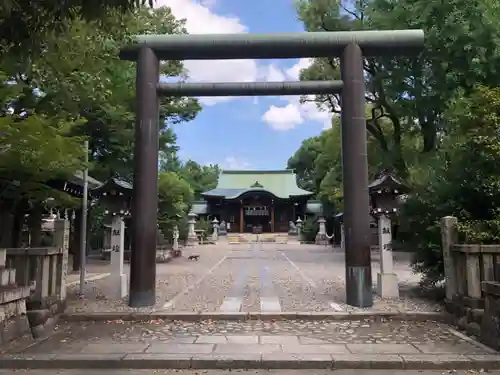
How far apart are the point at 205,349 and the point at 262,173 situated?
186 ft

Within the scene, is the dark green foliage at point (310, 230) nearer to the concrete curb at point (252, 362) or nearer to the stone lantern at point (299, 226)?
the stone lantern at point (299, 226)

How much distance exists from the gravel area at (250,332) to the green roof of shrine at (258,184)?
148 ft

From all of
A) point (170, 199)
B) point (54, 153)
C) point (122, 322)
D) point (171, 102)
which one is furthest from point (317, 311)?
point (171, 102)

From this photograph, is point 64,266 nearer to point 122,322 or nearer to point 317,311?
point 122,322

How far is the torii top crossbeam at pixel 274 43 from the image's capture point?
33.0ft

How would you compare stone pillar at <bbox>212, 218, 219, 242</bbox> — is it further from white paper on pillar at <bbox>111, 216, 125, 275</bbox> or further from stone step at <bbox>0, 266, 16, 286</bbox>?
stone step at <bbox>0, 266, 16, 286</bbox>

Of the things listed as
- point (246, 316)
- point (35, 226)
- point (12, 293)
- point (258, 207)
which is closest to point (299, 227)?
point (258, 207)

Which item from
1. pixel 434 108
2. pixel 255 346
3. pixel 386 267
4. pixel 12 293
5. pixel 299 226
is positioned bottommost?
pixel 255 346

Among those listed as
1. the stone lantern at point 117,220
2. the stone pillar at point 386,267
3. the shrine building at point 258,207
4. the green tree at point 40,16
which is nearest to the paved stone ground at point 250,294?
the stone pillar at point 386,267

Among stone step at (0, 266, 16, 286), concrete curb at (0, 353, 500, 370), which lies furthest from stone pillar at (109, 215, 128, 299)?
concrete curb at (0, 353, 500, 370)

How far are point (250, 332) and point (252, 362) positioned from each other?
1689 millimetres

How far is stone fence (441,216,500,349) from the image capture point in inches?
268

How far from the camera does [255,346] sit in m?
6.82

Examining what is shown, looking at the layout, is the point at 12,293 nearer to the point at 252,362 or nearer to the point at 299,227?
the point at 252,362
